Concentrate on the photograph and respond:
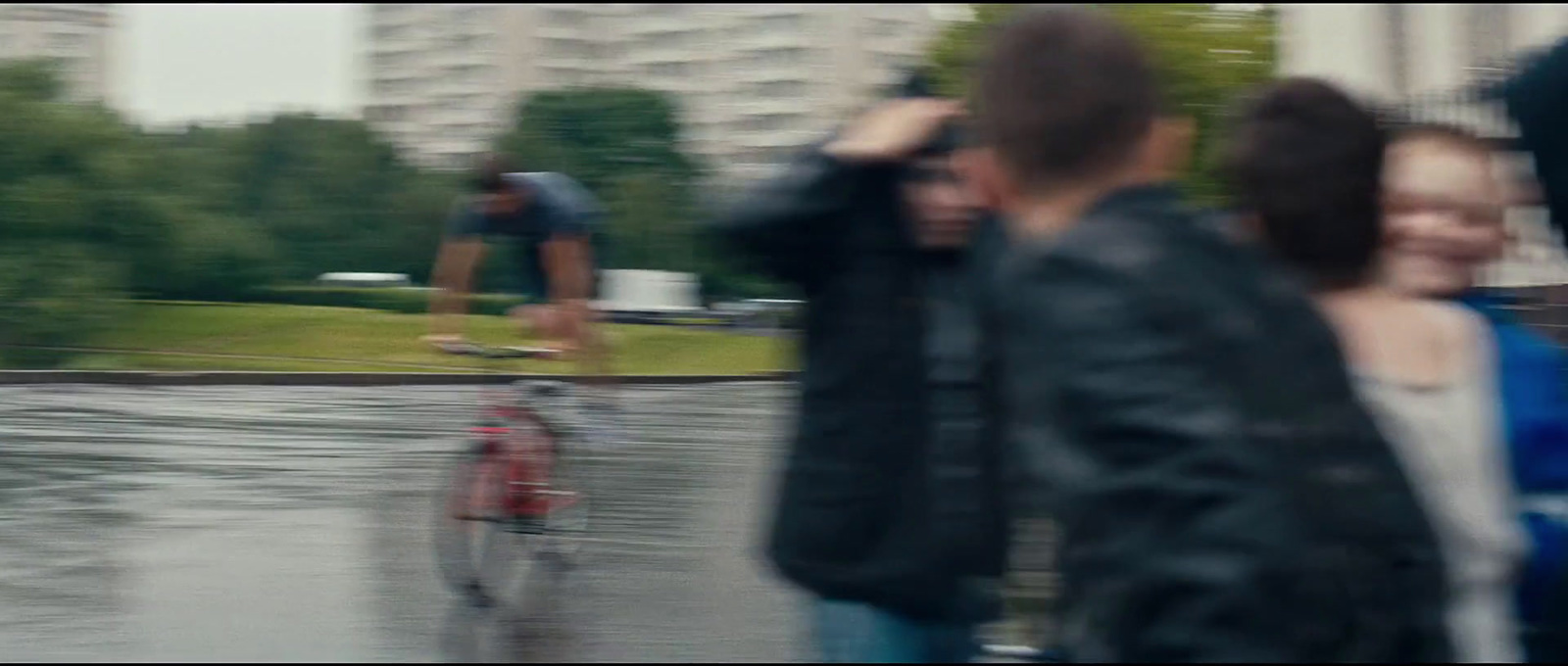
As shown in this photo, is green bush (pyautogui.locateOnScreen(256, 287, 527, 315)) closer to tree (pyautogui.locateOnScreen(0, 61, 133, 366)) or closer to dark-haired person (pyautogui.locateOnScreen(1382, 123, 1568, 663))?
tree (pyautogui.locateOnScreen(0, 61, 133, 366))

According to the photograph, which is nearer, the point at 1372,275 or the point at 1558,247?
the point at 1372,275

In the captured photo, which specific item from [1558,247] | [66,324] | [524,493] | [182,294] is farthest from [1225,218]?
[182,294]

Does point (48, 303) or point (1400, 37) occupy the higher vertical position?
point (1400, 37)

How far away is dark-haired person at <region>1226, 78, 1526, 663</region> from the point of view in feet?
9.72

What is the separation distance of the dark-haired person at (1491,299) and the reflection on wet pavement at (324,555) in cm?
114

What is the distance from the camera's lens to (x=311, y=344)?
124ft

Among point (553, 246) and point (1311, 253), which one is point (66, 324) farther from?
point (1311, 253)

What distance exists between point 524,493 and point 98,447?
281 inches

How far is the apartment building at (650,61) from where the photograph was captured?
143 metres

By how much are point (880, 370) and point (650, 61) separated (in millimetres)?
151741

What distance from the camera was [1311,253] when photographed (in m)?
2.99

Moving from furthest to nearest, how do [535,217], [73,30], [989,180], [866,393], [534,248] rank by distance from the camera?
1. [73,30]
2. [534,248]
3. [535,217]
4. [866,393]
5. [989,180]

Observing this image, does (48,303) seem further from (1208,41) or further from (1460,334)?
(1460,334)

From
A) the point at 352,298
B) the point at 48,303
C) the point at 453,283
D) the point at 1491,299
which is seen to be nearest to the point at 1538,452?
the point at 1491,299
